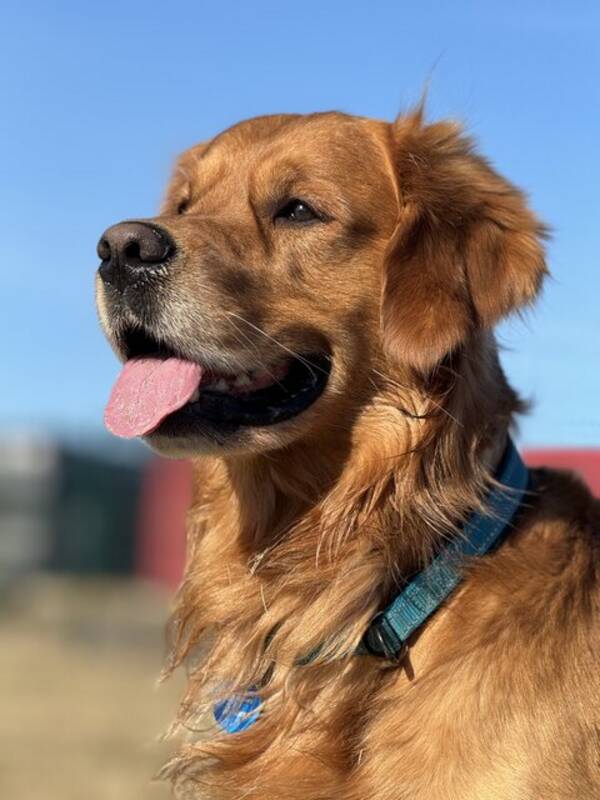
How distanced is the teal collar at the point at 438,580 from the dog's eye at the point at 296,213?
1097 millimetres

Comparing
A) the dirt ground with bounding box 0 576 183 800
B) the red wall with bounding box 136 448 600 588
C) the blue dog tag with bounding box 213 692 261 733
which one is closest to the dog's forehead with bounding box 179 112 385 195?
the blue dog tag with bounding box 213 692 261 733

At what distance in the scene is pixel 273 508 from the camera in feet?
13.5

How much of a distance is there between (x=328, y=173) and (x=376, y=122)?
0.40 meters

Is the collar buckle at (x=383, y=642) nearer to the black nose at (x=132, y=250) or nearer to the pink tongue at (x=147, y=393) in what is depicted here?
the pink tongue at (x=147, y=393)

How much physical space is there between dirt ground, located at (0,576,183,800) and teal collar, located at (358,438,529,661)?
39.9 inches


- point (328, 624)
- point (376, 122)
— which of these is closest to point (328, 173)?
point (376, 122)

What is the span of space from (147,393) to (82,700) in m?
10.5

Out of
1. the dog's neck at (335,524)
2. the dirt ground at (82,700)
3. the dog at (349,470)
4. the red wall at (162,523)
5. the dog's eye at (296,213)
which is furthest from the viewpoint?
the red wall at (162,523)

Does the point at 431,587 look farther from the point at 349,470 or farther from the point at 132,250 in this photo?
the point at 132,250

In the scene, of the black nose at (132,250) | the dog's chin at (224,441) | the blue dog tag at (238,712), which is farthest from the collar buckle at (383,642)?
the black nose at (132,250)

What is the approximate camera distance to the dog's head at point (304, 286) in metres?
3.83

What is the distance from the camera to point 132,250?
12.6 ft

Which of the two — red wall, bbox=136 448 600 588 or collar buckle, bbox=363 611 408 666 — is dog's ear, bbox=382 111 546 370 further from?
red wall, bbox=136 448 600 588

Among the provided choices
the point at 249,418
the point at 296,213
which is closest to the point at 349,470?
the point at 249,418
